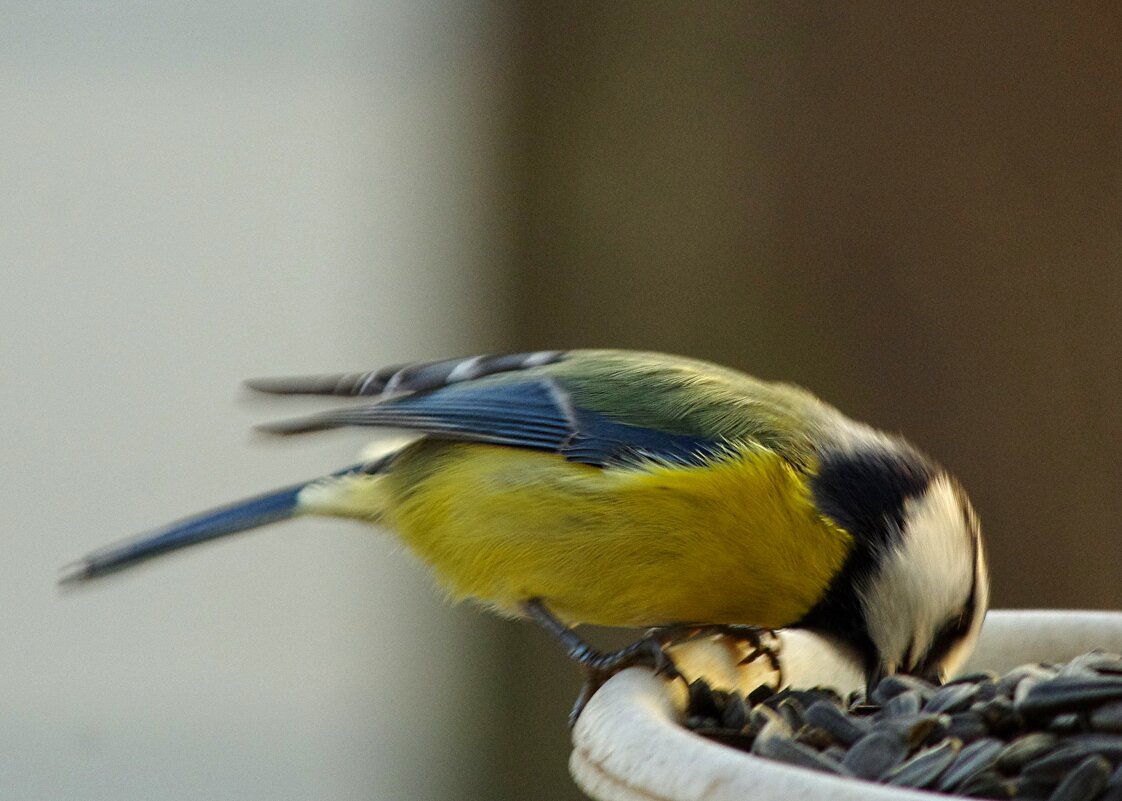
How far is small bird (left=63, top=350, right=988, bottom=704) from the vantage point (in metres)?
1.39

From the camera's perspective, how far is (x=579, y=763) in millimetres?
1004

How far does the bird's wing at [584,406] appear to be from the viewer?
156cm

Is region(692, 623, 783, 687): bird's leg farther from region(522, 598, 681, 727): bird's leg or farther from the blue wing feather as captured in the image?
the blue wing feather

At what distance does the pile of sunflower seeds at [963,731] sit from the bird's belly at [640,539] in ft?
0.63

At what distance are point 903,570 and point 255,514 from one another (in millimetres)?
902

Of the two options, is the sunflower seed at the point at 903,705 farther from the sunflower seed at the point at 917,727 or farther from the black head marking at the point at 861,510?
the black head marking at the point at 861,510

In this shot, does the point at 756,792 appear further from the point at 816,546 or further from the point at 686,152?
the point at 686,152

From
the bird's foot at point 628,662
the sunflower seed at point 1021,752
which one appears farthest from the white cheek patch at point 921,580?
the sunflower seed at point 1021,752

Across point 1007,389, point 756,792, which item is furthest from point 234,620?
point 756,792

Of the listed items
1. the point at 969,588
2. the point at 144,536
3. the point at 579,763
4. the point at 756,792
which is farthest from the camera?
the point at 144,536

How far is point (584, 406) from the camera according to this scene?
167 centimetres

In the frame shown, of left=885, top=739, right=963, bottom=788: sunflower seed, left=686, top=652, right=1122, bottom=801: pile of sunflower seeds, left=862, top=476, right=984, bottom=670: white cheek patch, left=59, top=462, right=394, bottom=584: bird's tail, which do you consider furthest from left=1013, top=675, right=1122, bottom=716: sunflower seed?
left=59, top=462, right=394, bottom=584: bird's tail

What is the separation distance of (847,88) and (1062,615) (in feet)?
4.09

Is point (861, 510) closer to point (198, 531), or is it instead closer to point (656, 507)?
point (656, 507)
